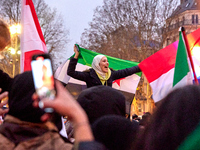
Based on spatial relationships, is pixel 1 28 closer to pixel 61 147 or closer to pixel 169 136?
pixel 61 147

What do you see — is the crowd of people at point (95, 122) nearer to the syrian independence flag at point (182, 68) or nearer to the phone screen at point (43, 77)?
the phone screen at point (43, 77)

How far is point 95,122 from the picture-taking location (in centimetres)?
169

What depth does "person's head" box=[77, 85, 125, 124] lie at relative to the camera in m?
1.95

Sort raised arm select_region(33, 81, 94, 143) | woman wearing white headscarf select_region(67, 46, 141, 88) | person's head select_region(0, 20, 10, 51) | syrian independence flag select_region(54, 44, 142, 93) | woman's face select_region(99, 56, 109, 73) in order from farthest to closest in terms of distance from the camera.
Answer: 1. syrian independence flag select_region(54, 44, 142, 93)
2. woman's face select_region(99, 56, 109, 73)
3. woman wearing white headscarf select_region(67, 46, 141, 88)
4. person's head select_region(0, 20, 10, 51)
5. raised arm select_region(33, 81, 94, 143)

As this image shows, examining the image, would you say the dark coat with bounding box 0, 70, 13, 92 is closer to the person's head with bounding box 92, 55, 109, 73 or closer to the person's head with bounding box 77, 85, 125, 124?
the person's head with bounding box 77, 85, 125, 124

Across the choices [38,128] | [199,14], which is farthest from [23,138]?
[199,14]

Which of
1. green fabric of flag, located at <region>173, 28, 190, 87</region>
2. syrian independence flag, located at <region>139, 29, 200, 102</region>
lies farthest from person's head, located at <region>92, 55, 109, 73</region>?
green fabric of flag, located at <region>173, 28, 190, 87</region>

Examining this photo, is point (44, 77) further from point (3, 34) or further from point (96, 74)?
point (96, 74)

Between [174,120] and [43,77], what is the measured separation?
550 millimetres

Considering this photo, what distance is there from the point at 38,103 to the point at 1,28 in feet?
4.72

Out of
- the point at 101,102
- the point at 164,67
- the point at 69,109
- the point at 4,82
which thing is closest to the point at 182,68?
the point at 164,67

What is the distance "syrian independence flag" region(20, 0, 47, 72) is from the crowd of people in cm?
80

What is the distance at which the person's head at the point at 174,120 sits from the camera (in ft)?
Answer: 3.90

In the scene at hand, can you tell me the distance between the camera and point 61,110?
1.16 meters
